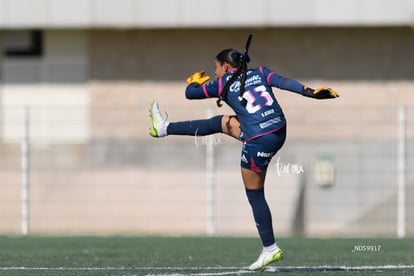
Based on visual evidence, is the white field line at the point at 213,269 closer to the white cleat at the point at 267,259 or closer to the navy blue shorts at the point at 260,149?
the white cleat at the point at 267,259

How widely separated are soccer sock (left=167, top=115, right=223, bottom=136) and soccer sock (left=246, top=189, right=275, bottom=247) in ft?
2.33

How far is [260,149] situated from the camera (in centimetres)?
1019

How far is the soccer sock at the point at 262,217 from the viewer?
10.3 m

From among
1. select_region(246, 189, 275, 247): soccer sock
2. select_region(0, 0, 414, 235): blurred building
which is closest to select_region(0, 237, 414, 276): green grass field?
select_region(246, 189, 275, 247): soccer sock

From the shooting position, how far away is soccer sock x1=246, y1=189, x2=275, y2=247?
10281 millimetres

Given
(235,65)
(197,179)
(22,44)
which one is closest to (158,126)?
(235,65)

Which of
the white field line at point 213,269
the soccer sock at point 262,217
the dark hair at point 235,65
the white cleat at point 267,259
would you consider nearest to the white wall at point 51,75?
the white field line at point 213,269

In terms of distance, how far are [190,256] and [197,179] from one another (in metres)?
6.24

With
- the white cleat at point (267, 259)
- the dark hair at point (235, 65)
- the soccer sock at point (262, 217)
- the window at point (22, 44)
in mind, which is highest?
the window at point (22, 44)

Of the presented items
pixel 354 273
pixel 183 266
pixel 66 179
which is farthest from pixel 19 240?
pixel 354 273

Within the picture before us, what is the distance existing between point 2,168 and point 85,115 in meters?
1.64

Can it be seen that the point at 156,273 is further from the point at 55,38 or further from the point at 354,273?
the point at 55,38

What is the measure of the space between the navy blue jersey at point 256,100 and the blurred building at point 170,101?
26.3 feet

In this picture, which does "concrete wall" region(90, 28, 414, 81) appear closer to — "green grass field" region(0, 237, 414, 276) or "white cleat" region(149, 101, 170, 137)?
"green grass field" region(0, 237, 414, 276)
